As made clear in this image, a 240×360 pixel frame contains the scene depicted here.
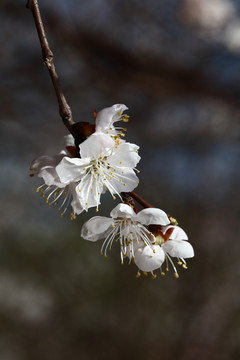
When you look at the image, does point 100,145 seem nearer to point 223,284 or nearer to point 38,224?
point 38,224

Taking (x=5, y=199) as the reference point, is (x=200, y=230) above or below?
above

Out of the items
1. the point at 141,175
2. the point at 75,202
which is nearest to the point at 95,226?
the point at 75,202

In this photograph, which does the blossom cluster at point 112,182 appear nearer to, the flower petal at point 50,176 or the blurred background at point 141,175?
the flower petal at point 50,176

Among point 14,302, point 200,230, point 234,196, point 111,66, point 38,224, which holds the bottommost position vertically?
point 14,302

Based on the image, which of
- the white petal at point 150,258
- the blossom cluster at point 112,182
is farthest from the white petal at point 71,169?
the white petal at point 150,258

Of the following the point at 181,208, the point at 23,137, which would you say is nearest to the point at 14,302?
the point at 23,137

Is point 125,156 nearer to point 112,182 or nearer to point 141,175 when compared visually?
point 112,182

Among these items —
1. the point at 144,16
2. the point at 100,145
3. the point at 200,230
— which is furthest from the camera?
the point at 200,230
